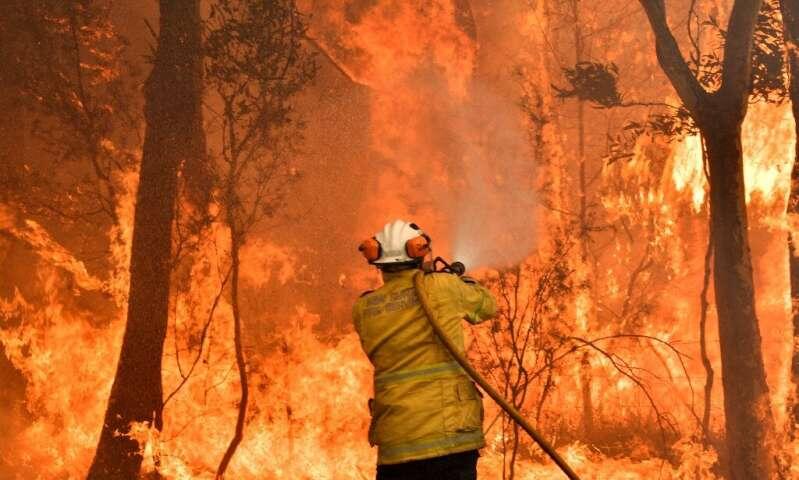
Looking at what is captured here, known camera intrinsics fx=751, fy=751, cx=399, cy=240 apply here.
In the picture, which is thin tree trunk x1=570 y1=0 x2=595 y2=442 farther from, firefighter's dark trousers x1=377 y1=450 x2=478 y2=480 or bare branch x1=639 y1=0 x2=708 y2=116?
firefighter's dark trousers x1=377 y1=450 x2=478 y2=480

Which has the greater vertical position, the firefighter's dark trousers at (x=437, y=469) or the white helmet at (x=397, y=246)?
the white helmet at (x=397, y=246)

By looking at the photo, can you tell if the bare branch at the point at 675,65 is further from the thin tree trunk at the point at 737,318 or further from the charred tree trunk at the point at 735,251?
the thin tree trunk at the point at 737,318

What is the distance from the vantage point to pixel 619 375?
18.1 feet

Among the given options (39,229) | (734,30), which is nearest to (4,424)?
(39,229)

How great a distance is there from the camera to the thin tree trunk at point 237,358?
5.15 metres

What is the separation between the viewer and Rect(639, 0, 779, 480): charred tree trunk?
514 cm

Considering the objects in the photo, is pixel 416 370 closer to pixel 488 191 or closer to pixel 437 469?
pixel 437 469

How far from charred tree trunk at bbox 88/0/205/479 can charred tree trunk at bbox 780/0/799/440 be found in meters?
4.23

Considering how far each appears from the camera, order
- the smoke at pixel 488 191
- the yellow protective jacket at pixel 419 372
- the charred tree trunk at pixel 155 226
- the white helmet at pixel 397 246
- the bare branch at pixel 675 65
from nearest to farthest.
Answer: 1. the yellow protective jacket at pixel 419 372
2. the white helmet at pixel 397 246
3. the charred tree trunk at pixel 155 226
4. the bare branch at pixel 675 65
5. the smoke at pixel 488 191

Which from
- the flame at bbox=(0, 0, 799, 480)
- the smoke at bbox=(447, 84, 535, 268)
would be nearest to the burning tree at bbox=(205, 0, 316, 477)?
the flame at bbox=(0, 0, 799, 480)

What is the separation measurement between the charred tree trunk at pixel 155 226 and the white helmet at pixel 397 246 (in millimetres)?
2507

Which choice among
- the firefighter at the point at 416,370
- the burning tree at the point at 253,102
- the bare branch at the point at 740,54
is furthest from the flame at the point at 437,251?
the firefighter at the point at 416,370

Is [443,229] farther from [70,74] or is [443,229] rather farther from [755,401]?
[70,74]

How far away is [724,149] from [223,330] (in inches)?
145
